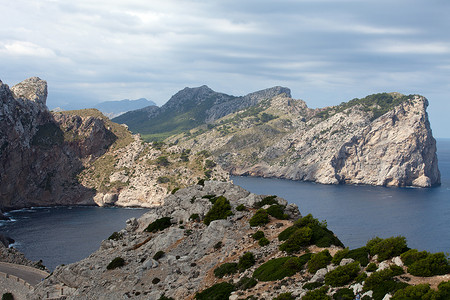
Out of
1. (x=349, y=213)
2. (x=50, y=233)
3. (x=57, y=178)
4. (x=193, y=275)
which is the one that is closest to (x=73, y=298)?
(x=193, y=275)

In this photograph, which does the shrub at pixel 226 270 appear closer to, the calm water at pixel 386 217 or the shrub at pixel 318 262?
the shrub at pixel 318 262

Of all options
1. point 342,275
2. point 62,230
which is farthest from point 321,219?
point 342,275

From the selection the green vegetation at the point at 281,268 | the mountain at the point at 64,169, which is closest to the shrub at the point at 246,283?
the green vegetation at the point at 281,268

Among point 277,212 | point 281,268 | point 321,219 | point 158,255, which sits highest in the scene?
point 277,212

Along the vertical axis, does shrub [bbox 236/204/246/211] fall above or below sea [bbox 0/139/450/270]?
above

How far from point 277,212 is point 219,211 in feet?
25.0

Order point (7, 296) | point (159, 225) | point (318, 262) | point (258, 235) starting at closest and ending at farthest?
point (318, 262)
point (258, 235)
point (159, 225)
point (7, 296)

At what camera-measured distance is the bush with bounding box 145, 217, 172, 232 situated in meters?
55.2

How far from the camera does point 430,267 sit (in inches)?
1076

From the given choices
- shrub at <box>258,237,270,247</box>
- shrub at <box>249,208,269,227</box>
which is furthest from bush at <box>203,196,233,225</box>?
shrub at <box>258,237,270,247</box>

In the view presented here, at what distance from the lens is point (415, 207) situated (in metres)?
174

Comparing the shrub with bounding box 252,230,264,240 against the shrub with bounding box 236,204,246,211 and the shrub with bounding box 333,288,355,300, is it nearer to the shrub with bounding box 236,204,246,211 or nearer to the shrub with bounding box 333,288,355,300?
the shrub with bounding box 236,204,246,211

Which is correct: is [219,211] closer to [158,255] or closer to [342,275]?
[158,255]

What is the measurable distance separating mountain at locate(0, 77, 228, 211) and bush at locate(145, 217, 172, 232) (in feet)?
388
